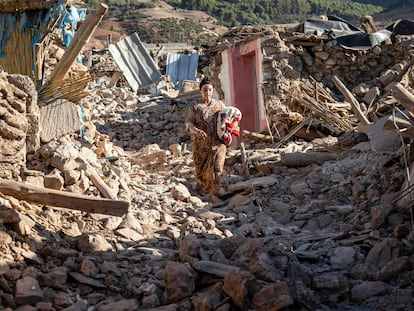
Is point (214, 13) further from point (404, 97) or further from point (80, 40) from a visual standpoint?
point (404, 97)

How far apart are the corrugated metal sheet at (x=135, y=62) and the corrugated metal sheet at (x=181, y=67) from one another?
74 centimetres

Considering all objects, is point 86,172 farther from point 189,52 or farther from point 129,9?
point 129,9

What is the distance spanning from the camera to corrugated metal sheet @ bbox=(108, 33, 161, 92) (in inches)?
749

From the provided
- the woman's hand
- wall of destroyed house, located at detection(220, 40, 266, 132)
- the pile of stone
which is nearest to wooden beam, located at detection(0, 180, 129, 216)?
the pile of stone

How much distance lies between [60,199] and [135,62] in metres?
15.3

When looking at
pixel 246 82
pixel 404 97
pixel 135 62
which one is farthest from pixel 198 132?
pixel 135 62

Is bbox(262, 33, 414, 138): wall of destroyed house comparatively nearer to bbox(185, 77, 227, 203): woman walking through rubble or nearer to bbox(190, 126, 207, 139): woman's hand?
bbox(185, 77, 227, 203): woman walking through rubble

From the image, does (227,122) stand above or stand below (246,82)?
below

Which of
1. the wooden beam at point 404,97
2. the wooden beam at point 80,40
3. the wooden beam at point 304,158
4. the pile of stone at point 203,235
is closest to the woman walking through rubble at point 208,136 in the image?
the pile of stone at point 203,235

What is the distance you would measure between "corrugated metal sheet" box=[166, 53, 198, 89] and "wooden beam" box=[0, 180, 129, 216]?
15022mm

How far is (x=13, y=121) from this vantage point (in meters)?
4.83

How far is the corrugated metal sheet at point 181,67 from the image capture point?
63.9ft

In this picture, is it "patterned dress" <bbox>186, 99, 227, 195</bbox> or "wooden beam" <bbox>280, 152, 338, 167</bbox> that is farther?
"wooden beam" <bbox>280, 152, 338, 167</bbox>

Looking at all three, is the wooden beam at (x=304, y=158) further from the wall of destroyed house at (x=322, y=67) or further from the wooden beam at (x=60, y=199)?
the wooden beam at (x=60, y=199)
